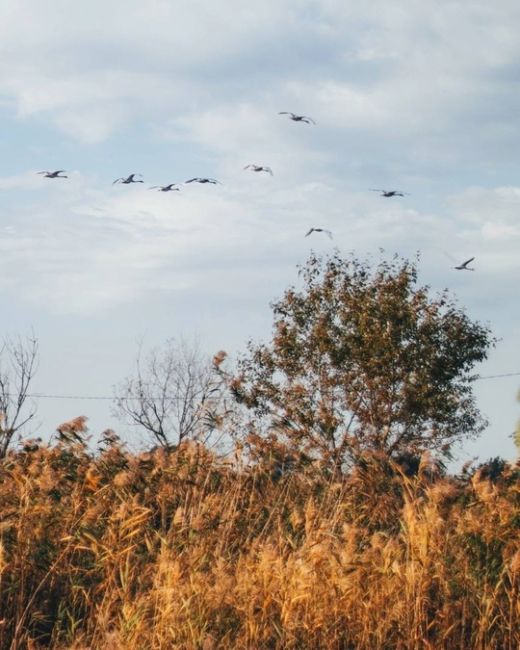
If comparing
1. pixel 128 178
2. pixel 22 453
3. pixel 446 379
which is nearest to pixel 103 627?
pixel 22 453

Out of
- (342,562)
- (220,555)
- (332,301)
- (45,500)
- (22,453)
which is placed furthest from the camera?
(332,301)

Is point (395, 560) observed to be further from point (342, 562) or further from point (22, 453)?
point (22, 453)

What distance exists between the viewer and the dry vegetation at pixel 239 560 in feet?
25.3

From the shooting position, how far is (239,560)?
8.72 meters

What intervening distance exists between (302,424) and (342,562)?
1148 inches

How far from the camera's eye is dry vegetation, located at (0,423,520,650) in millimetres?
7707

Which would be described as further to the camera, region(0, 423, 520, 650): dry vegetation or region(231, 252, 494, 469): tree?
region(231, 252, 494, 469): tree

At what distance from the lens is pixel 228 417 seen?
11305 mm

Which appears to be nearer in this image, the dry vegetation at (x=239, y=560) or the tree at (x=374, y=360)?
the dry vegetation at (x=239, y=560)

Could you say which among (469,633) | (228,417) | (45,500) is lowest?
(469,633)

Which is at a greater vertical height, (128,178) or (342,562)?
(128,178)

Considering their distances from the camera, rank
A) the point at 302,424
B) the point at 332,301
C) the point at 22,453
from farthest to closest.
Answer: the point at 332,301 < the point at 302,424 < the point at 22,453

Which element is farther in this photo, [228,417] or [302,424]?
[302,424]

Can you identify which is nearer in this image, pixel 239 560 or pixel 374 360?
pixel 239 560
